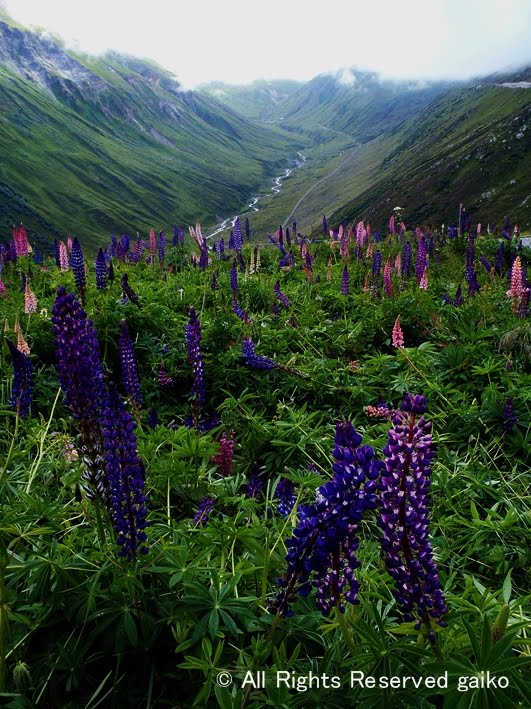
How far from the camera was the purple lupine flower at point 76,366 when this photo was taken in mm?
3031

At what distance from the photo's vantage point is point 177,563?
2939 millimetres

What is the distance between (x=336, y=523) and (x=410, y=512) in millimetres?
401

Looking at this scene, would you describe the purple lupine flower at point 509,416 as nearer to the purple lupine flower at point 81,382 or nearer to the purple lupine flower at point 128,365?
the purple lupine flower at point 128,365

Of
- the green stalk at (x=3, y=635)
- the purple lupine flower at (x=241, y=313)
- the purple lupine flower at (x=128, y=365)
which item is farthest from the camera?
the purple lupine flower at (x=241, y=313)

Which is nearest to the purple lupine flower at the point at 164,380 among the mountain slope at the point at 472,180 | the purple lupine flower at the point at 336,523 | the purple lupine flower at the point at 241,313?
the purple lupine flower at the point at 241,313

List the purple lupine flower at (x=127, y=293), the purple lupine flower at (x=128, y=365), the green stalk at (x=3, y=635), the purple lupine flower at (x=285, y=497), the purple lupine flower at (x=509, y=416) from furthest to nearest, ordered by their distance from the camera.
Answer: the purple lupine flower at (x=127, y=293), the purple lupine flower at (x=509, y=416), the purple lupine flower at (x=128, y=365), the purple lupine flower at (x=285, y=497), the green stalk at (x=3, y=635)

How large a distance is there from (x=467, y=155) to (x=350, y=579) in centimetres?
16852

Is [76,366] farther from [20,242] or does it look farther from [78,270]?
[20,242]

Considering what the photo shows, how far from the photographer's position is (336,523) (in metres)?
2.31

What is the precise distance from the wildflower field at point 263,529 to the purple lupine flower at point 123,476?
13mm

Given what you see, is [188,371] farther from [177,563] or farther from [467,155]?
[467,155]

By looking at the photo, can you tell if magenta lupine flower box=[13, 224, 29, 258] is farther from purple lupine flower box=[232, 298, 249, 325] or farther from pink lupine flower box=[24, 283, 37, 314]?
purple lupine flower box=[232, 298, 249, 325]

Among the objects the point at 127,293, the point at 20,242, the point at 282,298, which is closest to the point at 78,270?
the point at 127,293

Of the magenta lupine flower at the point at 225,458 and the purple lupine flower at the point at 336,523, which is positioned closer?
the purple lupine flower at the point at 336,523
